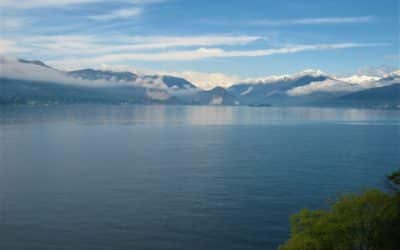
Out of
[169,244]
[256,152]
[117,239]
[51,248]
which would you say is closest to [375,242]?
[169,244]

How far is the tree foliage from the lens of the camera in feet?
115

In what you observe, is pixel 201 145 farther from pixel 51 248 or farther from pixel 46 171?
pixel 51 248

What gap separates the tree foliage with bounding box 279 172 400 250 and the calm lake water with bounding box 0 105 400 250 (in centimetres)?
1433

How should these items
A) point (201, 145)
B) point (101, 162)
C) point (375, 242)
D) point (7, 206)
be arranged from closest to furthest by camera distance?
point (375, 242), point (7, 206), point (101, 162), point (201, 145)

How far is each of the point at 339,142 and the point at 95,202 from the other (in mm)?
93145

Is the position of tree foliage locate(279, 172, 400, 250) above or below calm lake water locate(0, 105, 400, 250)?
above

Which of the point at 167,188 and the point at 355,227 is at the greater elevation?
the point at 355,227

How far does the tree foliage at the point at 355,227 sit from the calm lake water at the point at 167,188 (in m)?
14.3

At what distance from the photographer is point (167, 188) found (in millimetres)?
72625

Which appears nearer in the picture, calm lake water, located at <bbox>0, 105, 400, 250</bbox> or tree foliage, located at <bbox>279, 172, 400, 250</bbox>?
tree foliage, located at <bbox>279, 172, 400, 250</bbox>

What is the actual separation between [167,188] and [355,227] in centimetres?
4111

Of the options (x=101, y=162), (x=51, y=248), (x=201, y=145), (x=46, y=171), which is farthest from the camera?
(x=201, y=145)

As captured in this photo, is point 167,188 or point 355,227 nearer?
point 355,227

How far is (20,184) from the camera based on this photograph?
73750 millimetres
